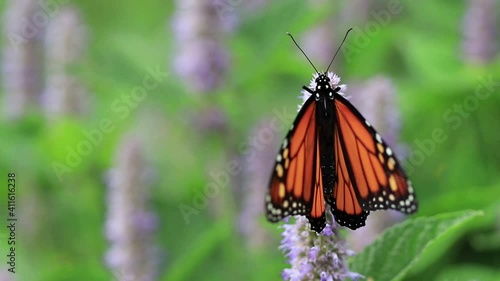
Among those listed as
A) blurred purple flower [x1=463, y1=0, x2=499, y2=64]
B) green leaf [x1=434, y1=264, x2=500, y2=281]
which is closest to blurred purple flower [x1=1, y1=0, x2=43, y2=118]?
blurred purple flower [x1=463, y1=0, x2=499, y2=64]

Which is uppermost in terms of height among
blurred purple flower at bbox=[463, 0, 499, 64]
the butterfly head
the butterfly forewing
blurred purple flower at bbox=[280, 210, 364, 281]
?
blurred purple flower at bbox=[463, 0, 499, 64]

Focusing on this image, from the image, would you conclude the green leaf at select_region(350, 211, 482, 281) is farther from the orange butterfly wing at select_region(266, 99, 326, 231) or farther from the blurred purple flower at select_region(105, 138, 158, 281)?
the blurred purple flower at select_region(105, 138, 158, 281)

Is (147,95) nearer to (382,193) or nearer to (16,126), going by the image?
(16,126)

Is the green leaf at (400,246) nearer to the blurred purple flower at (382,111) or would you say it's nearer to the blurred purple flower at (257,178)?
the blurred purple flower at (382,111)

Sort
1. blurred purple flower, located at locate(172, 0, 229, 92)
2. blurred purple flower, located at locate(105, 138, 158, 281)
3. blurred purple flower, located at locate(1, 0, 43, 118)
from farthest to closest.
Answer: blurred purple flower, located at locate(1, 0, 43, 118), blurred purple flower, located at locate(172, 0, 229, 92), blurred purple flower, located at locate(105, 138, 158, 281)

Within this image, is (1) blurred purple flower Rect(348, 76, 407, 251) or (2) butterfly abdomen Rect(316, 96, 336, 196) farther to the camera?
(1) blurred purple flower Rect(348, 76, 407, 251)

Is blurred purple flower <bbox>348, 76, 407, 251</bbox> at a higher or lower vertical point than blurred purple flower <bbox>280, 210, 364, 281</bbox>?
higher

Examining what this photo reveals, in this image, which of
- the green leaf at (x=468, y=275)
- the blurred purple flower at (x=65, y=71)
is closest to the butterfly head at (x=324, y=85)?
the green leaf at (x=468, y=275)
